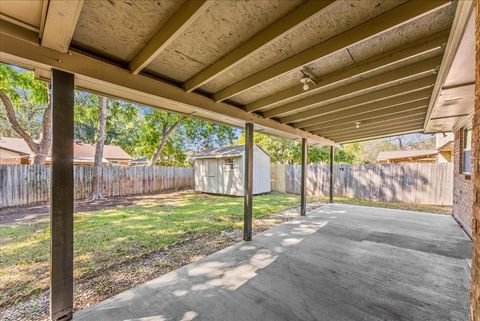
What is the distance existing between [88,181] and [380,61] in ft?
36.3

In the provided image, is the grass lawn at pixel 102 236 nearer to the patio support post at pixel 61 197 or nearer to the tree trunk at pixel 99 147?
the patio support post at pixel 61 197

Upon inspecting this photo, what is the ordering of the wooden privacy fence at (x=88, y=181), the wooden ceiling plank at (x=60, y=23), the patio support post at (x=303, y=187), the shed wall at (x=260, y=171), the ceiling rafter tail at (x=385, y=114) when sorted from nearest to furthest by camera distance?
the wooden ceiling plank at (x=60, y=23)
the ceiling rafter tail at (x=385, y=114)
the patio support post at (x=303, y=187)
the wooden privacy fence at (x=88, y=181)
the shed wall at (x=260, y=171)

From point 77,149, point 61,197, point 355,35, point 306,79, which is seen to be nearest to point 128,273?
point 61,197

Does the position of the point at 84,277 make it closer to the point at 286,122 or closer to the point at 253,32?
the point at 253,32

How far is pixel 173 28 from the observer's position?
5.65ft

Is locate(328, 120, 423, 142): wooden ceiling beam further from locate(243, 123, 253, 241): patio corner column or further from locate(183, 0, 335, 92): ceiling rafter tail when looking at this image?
locate(183, 0, 335, 92): ceiling rafter tail

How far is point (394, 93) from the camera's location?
347 centimetres

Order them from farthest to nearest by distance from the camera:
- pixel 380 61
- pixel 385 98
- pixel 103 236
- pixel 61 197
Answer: pixel 103 236
pixel 385 98
pixel 380 61
pixel 61 197

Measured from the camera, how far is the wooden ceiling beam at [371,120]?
187 inches

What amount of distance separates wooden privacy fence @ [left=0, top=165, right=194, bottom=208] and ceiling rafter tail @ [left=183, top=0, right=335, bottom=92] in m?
8.68

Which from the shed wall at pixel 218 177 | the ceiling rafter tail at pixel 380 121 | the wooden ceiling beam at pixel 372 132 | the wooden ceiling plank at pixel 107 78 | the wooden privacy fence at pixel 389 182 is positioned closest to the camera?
the wooden ceiling plank at pixel 107 78

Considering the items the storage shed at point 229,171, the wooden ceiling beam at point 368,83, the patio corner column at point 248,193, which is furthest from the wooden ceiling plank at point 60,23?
the storage shed at point 229,171

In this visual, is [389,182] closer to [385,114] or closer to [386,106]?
[385,114]

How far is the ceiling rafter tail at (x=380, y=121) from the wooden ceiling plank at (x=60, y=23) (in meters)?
5.56
